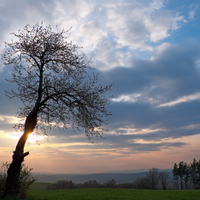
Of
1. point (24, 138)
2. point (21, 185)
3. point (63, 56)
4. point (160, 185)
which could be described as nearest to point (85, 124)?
point (24, 138)

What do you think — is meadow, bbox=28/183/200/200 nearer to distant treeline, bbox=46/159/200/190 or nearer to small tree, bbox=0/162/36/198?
small tree, bbox=0/162/36/198

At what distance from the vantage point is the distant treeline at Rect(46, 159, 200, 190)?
86181mm

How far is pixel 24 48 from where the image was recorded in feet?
65.5

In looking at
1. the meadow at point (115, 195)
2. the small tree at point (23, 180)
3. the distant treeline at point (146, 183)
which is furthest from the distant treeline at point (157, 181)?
the small tree at point (23, 180)

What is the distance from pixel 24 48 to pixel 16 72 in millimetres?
2589

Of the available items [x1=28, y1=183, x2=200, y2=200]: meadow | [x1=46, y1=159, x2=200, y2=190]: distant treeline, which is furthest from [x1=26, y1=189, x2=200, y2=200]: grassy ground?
[x1=46, y1=159, x2=200, y2=190]: distant treeline

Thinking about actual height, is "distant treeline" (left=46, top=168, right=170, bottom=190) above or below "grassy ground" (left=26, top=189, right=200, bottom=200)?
below

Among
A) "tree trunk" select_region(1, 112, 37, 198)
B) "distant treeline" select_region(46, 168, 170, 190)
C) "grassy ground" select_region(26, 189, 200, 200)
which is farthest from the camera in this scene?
"distant treeline" select_region(46, 168, 170, 190)

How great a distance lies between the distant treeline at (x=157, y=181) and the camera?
86181 millimetres

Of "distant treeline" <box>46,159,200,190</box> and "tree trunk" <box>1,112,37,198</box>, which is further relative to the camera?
"distant treeline" <box>46,159,200,190</box>

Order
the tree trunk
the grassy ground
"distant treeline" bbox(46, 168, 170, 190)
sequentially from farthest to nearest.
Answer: "distant treeline" bbox(46, 168, 170, 190) < the grassy ground < the tree trunk

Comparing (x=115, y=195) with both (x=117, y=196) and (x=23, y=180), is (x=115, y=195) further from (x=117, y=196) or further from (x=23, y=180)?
(x=23, y=180)

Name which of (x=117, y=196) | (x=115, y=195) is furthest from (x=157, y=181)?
(x=117, y=196)

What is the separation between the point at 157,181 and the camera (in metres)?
88.6
